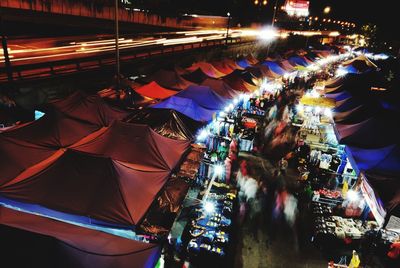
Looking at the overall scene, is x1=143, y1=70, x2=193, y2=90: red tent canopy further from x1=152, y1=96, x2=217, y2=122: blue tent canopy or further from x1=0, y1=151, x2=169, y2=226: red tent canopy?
x1=0, y1=151, x2=169, y2=226: red tent canopy

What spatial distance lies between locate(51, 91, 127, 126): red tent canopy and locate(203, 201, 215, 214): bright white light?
493cm

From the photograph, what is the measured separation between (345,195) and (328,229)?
8.18 feet

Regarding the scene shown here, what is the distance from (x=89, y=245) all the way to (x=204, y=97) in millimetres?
9873

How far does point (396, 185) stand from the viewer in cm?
727

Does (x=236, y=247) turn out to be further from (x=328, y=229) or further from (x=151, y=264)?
(x=151, y=264)

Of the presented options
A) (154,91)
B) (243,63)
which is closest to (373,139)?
(154,91)

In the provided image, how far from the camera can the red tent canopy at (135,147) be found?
775cm

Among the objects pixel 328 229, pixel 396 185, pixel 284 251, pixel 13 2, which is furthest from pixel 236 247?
pixel 13 2

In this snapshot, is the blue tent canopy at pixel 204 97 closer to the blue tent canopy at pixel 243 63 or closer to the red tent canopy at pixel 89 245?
the red tent canopy at pixel 89 245

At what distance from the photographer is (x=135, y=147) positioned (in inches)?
317

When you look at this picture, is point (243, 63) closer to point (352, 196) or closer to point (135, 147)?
point (352, 196)

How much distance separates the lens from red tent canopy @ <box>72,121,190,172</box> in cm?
775

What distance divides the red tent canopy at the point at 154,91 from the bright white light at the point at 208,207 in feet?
23.7

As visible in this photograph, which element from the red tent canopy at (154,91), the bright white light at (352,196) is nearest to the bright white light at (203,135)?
the red tent canopy at (154,91)
